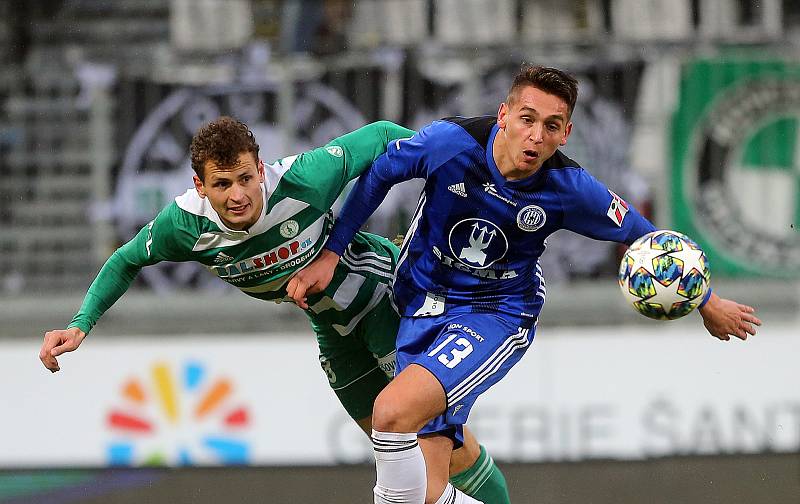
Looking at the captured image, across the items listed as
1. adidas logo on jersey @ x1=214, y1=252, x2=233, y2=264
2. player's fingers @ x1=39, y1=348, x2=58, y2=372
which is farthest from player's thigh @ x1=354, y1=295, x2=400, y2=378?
player's fingers @ x1=39, y1=348, x2=58, y2=372

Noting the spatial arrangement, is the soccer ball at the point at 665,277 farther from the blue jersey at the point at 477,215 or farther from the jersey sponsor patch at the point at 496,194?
the jersey sponsor patch at the point at 496,194

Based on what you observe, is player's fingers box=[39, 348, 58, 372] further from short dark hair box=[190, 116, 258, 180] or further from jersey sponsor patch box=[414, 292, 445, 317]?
jersey sponsor patch box=[414, 292, 445, 317]

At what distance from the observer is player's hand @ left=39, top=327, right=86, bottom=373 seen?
4.51 m

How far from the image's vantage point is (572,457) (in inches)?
317

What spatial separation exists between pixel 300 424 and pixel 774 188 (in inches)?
148

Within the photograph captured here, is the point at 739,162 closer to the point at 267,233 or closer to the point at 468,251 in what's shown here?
the point at 468,251

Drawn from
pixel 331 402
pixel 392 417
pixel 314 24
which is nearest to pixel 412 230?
pixel 392 417

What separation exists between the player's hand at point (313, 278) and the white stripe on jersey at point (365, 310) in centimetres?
39

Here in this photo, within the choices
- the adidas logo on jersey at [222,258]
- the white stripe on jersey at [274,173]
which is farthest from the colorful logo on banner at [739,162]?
the adidas logo on jersey at [222,258]

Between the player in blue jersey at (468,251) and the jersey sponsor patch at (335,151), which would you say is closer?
the player in blue jersey at (468,251)

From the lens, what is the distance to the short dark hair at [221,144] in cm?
445

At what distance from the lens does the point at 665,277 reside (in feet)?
14.7

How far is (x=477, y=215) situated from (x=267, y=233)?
2.68ft

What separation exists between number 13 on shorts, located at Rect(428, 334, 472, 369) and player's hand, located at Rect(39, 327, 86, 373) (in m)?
1.34
